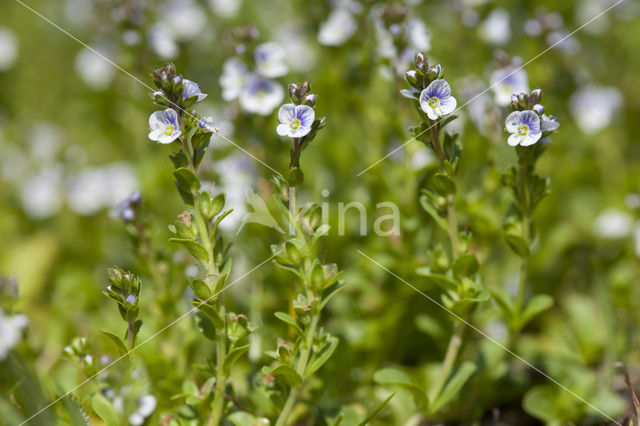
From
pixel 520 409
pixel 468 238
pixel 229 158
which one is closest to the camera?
pixel 468 238

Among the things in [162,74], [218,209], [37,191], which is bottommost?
[37,191]

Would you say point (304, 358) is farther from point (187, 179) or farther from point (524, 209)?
point (524, 209)

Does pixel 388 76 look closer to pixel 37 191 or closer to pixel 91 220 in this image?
pixel 91 220

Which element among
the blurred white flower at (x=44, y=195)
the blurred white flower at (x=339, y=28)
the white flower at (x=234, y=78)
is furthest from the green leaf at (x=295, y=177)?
the blurred white flower at (x=44, y=195)

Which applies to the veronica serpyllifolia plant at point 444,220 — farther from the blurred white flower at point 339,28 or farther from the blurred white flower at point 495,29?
the blurred white flower at point 495,29

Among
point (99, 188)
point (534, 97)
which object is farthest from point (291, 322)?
point (99, 188)

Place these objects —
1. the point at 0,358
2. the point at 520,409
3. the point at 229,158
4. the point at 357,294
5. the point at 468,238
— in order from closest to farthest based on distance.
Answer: the point at 0,358
the point at 468,238
the point at 520,409
the point at 357,294
the point at 229,158

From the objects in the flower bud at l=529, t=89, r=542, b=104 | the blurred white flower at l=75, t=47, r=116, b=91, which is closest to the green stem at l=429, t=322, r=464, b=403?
the flower bud at l=529, t=89, r=542, b=104

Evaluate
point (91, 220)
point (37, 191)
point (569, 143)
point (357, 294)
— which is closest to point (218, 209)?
point (357, 294)
